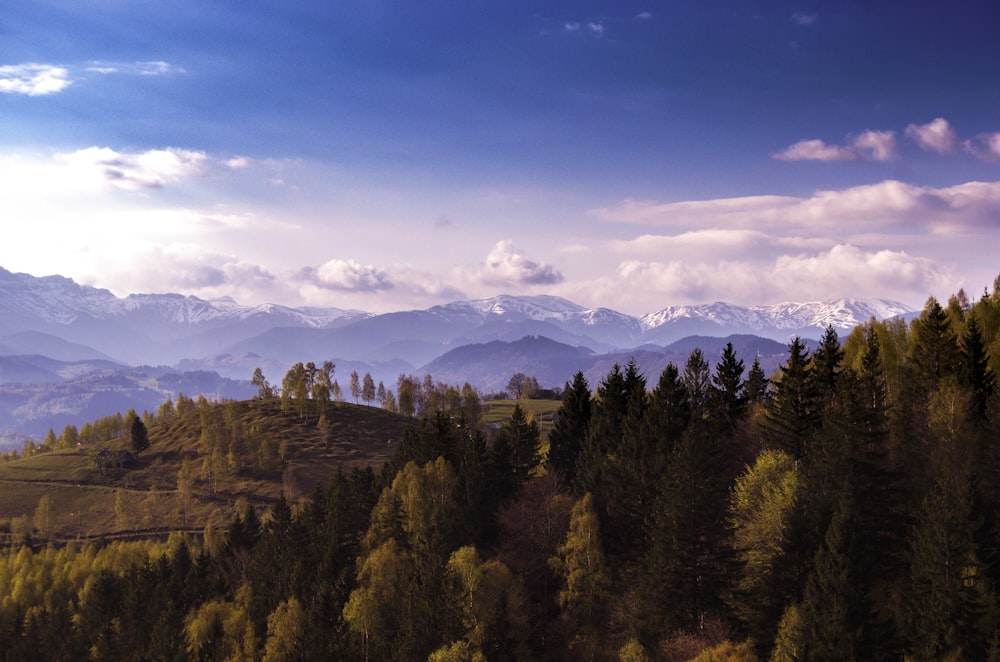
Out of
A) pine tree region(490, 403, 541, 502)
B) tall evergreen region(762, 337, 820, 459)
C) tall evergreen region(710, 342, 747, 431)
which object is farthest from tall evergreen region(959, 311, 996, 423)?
pine tree region(490, 403, 541, 502)

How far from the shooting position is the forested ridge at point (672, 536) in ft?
160

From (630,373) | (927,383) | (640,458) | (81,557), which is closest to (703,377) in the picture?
(630,373)

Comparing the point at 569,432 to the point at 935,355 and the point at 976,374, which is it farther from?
the point at 976,374

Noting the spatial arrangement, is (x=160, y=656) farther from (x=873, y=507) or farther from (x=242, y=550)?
(x=873, y=507)

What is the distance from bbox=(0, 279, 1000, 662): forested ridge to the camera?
48656mm

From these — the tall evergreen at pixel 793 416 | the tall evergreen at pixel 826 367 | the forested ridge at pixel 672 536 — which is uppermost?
the tall evergreen at pixel 826 367

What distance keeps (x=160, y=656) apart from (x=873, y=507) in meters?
87.3

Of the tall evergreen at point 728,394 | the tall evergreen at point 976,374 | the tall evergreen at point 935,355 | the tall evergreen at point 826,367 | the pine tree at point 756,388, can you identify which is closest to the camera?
Answer: the tall evergreen at point 976,374

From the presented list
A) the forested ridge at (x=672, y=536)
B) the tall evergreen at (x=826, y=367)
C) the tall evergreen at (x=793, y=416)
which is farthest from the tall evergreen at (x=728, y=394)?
the tall evergreen at (x=826, y=367)

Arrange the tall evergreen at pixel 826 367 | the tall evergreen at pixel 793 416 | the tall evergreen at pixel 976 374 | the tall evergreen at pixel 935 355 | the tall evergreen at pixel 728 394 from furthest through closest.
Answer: the tall evergreen at pixel 728 394 → the tall evergreen at pixel 935 355 → the tall evergreen at pixel 826 367 → the tall evergreen at pixel 976 374 → the tall evergreen at pixel 793 416

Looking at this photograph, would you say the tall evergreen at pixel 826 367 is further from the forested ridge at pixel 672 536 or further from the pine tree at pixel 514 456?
the pine tree at pixel 514 456

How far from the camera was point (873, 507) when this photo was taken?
183 feet

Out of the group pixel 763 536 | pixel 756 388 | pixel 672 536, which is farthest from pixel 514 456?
pixel 756 388

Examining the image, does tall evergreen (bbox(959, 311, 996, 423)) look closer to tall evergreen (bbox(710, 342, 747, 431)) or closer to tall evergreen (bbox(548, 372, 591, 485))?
tall evergreen (bbox(710, 342, 747, 431))
